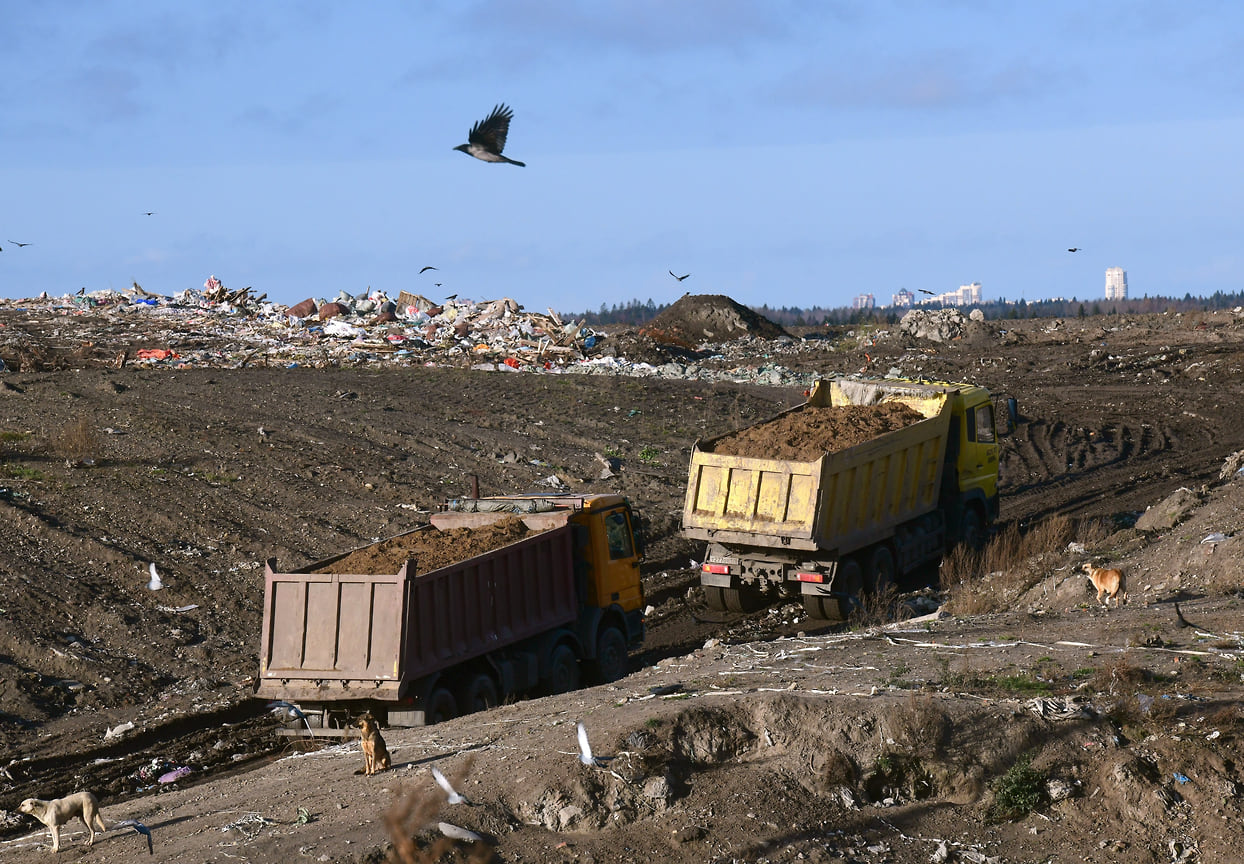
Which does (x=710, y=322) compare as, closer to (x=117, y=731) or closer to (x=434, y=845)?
(x=117, y=731)

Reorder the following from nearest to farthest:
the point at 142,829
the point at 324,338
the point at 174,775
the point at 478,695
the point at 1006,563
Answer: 1. the point at 142,829
2. the point at 174,775
3. the point at 478,695
4. the point at 1006,563
5. the point at 324,338

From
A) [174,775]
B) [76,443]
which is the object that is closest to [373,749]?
[174,775]

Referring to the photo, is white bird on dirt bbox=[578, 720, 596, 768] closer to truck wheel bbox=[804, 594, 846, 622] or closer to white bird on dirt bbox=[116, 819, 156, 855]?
white bird on dirt bbox=[116, 819, 156, 855]

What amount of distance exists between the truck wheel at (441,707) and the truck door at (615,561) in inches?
94.1

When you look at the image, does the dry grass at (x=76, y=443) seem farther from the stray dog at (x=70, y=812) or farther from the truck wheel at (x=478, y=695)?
the stray dog at (x=70, y=812)

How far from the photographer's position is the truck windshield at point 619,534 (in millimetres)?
14609

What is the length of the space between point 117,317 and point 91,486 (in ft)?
90.5

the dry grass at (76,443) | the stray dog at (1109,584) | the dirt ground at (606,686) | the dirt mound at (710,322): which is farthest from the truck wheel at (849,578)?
the dirt mound at (710,322)

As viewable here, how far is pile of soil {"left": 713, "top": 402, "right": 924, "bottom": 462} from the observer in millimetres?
16484

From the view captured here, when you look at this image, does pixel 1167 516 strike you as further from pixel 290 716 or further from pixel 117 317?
pixel 117 317

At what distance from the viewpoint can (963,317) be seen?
5525 cm

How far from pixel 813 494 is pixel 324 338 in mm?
29996

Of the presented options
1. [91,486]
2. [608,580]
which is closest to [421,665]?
A: [608,580]

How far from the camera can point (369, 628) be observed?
1180 cm
